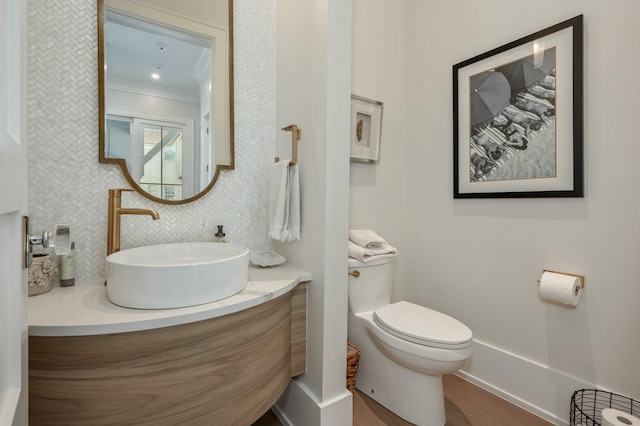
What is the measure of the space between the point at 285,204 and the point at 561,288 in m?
1.34

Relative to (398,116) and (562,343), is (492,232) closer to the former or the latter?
(562,343)

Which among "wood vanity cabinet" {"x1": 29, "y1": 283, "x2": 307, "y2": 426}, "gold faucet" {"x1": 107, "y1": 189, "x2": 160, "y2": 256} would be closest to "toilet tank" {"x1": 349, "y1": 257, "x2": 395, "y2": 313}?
"wood vanity cabinet" {"x1": 29, "y1": 283, "x2": 307, "y2": 426}

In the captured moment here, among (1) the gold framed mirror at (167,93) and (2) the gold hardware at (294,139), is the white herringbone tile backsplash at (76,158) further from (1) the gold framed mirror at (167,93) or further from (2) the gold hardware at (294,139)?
(2) the gold hardware at (294,139)

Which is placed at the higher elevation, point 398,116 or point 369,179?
point 398,116

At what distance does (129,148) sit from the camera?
1.38 meters

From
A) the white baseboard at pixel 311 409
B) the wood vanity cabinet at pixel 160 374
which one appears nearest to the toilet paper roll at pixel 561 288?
the white baseboard at pixel 311 409

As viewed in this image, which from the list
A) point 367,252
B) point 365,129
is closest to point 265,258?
point 367,252

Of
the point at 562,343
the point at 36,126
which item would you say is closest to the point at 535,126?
the point at 562,343

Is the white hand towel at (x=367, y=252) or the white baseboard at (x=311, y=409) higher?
the white hand towel at (x=367, y=252)

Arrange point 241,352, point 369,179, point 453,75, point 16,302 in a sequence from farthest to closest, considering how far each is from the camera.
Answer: point 369,179 → point 453,75 → point 241,352 → point 16,302

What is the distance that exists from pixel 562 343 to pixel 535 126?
1.10m

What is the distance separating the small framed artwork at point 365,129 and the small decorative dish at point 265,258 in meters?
0.84

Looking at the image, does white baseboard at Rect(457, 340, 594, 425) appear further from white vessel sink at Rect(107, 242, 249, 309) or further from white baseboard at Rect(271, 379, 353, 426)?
white vessel sink at Rect(107, 242, 249, 309)

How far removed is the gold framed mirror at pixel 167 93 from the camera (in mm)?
1341
